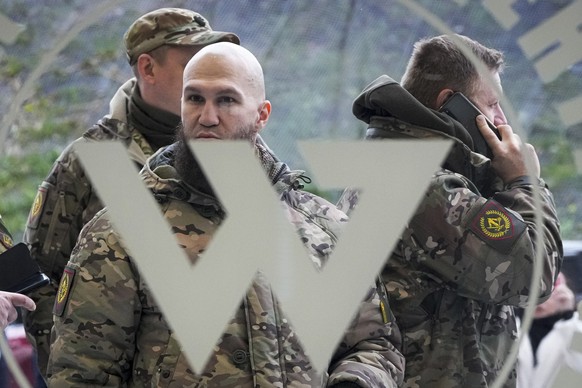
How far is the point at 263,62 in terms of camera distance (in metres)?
2.62

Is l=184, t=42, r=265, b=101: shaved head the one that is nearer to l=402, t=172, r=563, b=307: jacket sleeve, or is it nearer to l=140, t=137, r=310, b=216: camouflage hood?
l=140, t=137, r=310, b=216: camouflage hood

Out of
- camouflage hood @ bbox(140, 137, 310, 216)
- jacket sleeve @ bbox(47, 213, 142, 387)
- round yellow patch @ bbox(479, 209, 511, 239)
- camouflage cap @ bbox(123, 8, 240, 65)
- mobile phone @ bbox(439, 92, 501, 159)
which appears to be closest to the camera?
jacket sleeve @ bbox(47, 213, 142, 387)

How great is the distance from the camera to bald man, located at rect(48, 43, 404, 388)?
226 cm

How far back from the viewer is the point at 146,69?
113 inches

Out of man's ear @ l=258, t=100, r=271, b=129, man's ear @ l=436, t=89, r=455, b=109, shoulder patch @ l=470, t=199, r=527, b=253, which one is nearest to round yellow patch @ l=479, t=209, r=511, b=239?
shoulder patch @ l=470, t=199, r=527, b=253

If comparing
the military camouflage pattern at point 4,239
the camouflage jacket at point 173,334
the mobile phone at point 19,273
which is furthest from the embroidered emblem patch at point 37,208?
the camouflage jacket at point 173,334

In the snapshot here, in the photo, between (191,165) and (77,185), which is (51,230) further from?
(191,165)

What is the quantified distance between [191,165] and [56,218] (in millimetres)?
588

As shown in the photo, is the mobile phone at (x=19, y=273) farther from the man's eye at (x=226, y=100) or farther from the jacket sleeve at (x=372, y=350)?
the jacket sleeve at (x=372, y=350)

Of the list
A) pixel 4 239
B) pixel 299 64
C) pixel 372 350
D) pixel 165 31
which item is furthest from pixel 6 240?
pixel 372 350

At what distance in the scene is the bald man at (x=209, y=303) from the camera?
2.26m

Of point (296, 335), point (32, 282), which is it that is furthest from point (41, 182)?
point (296, 335)

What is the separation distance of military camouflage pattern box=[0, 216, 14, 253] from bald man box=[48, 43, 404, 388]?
38 centimetres

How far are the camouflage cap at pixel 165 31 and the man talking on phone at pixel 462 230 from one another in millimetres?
398
